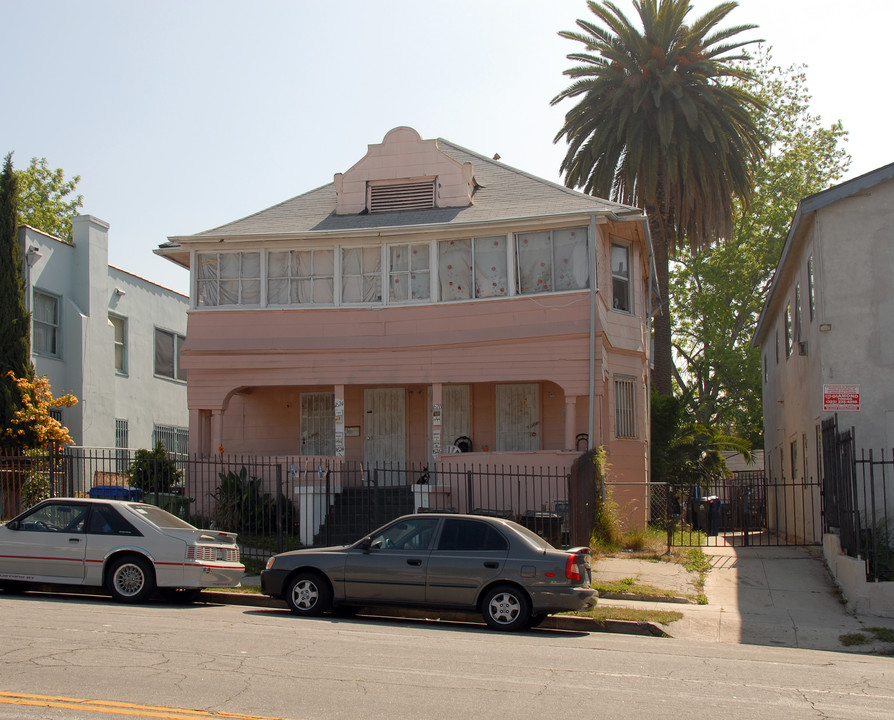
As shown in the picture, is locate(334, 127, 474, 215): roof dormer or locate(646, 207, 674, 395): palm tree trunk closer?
locate(334, 127, 474, 215): roof dormer

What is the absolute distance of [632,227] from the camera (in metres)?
22.6

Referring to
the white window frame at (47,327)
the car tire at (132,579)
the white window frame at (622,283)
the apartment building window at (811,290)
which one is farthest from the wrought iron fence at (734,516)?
the white window frame at (47,327)

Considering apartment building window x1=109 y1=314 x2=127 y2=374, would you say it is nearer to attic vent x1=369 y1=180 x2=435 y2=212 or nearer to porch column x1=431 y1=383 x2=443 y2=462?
→ attic vent x1=369 y1=180 x2=435 y2=212

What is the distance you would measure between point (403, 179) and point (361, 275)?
2.65m

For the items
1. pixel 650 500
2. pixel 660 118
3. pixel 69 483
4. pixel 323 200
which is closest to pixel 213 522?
pixel 69 483

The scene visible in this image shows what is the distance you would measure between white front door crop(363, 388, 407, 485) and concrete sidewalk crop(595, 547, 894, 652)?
280 inches

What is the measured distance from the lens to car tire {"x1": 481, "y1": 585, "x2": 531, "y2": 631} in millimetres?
11586

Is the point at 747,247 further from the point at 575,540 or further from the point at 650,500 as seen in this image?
the point at 575,540

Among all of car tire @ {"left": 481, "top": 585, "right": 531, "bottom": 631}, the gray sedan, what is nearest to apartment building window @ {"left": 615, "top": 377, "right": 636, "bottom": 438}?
the gray sedan

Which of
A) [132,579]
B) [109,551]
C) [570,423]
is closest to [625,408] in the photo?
[570,423]

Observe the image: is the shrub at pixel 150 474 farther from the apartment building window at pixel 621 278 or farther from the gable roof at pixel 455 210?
the apartment building window at pixel 621 278

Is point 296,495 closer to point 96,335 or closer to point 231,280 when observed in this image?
point 231,280

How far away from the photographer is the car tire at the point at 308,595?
12.2 meters

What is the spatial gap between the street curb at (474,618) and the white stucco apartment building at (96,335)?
1308 cm
